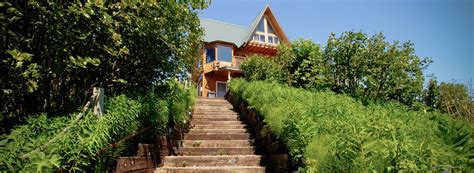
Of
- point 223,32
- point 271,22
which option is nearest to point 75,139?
point 223,32

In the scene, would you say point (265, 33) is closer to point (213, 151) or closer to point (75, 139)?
point (213, 151)

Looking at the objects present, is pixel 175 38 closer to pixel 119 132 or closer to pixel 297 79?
pixel 119 132

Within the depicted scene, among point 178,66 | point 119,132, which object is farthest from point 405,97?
point 119,132

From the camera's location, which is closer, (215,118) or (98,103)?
(98,103)

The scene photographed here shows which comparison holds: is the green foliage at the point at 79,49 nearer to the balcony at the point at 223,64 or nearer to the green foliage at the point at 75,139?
the green foliage at the point at 75,139

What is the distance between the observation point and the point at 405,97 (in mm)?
11008

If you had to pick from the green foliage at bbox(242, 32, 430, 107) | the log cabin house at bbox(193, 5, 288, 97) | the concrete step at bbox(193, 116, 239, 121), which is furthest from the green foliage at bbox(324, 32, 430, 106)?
→ the log cabin house at bbox(193, 5, 288, 97)

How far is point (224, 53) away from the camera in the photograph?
83.2 ft

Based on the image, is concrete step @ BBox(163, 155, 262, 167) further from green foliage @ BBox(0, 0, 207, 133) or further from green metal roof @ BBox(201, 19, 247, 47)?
green metal roof @ BBox(201, 19, 247, 47)

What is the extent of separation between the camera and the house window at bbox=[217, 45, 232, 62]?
2516 cm

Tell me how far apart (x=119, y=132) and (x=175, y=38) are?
10.3ft

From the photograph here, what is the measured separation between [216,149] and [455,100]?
8406 millimetres

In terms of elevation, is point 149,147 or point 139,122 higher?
point 139,122

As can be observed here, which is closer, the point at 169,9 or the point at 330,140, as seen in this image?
the point at 330,140
